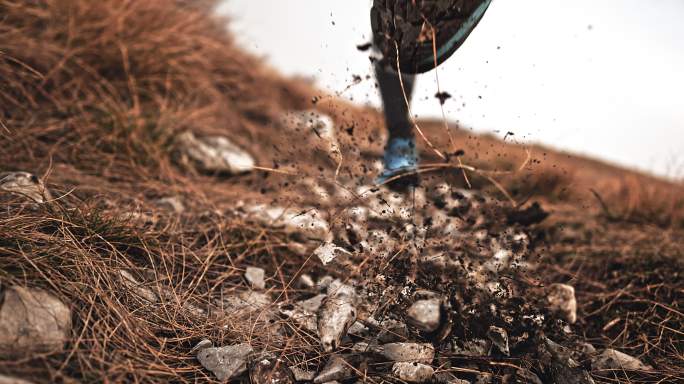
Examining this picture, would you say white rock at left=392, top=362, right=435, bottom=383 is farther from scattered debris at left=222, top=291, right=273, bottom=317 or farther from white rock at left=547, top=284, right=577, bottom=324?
white rock at left=547, top=284, right=577, bottom=324

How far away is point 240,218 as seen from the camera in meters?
1.64

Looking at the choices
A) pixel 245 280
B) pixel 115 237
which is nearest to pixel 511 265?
pixel 245 280

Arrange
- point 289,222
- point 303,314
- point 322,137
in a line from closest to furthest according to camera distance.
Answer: point 303,314 < point 322,137 < point 289,222

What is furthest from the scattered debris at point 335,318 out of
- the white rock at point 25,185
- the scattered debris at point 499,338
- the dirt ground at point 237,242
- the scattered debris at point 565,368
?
the white rock at point 25,185

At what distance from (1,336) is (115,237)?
450mm

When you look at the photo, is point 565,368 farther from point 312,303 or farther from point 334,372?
point 312,303

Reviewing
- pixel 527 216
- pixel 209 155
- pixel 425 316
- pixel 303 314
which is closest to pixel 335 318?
pixel 303 314

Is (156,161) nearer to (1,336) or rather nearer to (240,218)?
(240,218)

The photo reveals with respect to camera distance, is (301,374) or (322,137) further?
(322,137)

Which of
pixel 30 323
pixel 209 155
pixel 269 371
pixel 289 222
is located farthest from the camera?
pixel 209 155

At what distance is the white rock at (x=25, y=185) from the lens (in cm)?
120

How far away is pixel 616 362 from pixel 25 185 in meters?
1.77

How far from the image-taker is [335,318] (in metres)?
1.09

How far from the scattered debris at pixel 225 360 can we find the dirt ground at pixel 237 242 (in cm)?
2
